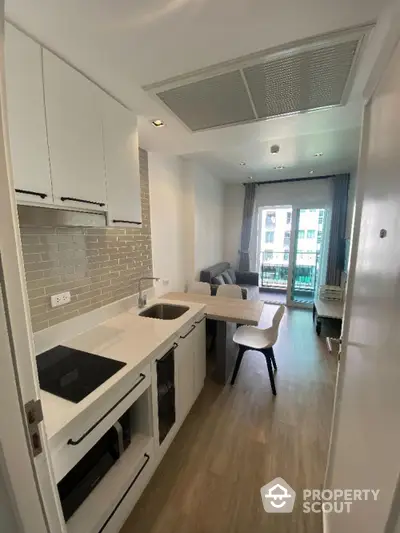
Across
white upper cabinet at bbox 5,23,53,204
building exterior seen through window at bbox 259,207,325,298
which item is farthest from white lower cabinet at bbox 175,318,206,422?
building exterior seen through window at bbox 259,207,325,298

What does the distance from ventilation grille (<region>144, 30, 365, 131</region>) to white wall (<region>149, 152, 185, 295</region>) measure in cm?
107

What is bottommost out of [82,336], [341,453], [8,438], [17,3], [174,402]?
[174,402]

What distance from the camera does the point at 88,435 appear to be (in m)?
0.99

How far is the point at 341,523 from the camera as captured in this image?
36.0 inches

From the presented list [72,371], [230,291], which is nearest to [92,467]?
[72,371]

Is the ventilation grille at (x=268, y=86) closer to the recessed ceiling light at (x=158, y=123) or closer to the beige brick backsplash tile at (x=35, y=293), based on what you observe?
the recessed ceiling light at (x=158, y=123)

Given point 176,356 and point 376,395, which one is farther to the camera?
point 176,356

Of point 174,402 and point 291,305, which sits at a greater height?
point 174,402

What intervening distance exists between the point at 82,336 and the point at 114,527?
1050mm

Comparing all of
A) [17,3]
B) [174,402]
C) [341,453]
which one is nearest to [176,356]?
[174,402]

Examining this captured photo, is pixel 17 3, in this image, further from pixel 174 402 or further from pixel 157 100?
pixel 174 402

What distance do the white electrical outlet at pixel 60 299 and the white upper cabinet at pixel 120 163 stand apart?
0.59 m

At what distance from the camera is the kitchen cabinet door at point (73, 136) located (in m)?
1.11

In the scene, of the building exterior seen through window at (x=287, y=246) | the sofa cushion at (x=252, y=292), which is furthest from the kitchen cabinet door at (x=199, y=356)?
the building exterior seen through window at (x=287, y=246)
